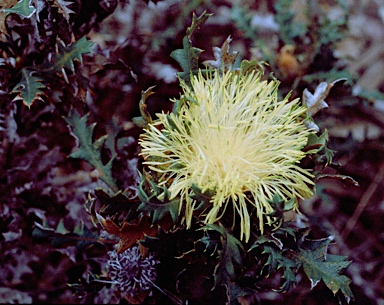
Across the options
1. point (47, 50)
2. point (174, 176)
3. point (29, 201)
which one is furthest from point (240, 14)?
point (29, 201)

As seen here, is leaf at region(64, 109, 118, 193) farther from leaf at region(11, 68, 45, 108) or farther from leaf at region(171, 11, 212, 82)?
leaf at region(171, 11, 212, 82)

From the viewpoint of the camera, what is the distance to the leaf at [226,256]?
1.09 m

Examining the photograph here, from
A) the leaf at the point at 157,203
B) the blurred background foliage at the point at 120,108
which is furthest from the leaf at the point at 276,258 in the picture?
the blurred background foliage at the point at 120,108

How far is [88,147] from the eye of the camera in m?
1.44

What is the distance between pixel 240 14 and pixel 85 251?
1176 millimetres

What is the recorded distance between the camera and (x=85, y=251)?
61.2 inches

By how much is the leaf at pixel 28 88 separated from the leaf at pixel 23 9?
22cm

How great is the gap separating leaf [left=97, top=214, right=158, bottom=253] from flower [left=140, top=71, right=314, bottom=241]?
0.12 metres

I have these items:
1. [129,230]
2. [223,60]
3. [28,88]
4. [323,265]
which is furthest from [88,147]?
[323,265]

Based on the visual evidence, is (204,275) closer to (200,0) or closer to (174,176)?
(174,176)

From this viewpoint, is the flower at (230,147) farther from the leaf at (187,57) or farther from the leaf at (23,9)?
the leaf at (23,9)

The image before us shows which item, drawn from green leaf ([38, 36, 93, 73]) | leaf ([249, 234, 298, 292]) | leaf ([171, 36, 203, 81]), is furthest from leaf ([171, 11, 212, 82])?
leaf ([249, 234, 298, 292])

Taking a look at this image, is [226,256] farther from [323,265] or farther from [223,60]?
[223,60]

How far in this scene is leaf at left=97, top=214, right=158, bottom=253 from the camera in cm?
118
